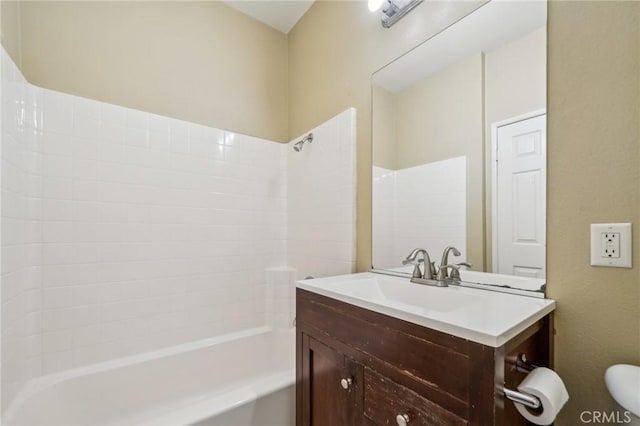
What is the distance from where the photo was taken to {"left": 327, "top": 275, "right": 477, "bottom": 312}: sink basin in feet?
3.27

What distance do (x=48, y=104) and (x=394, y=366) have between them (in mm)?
1876

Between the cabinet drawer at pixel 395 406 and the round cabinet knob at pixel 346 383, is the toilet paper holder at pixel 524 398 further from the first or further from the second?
the round cabinet knob at pixel 346 383

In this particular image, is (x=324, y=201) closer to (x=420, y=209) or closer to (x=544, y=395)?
(x=420, y=209)

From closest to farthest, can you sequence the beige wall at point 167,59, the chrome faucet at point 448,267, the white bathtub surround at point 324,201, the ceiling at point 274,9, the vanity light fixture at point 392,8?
the chrome faucet at point 448,267, the vanity light fixture at point 392,8, the beige wall at point 167,59, the white bathtub surround at point 324,201, the ceiling at point 274,9

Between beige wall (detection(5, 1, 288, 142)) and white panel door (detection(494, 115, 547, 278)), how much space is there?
5.08 feet

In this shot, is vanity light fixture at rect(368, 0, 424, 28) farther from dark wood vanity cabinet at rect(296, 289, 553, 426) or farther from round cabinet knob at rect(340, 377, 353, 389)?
round cabinet knob at rect(340, 377, 353, 389)

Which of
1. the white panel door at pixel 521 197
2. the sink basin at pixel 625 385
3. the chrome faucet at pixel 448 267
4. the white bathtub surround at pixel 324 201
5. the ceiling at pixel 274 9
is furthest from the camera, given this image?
the ceiling at pixel 274 9

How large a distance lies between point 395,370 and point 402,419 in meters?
0.11

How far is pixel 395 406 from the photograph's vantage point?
76 centimetres

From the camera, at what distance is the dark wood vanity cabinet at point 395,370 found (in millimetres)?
605

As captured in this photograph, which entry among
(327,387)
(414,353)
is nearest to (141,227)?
(327,387)

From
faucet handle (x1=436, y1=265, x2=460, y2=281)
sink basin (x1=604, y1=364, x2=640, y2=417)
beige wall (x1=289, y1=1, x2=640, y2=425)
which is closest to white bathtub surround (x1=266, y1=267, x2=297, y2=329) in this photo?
faucet handle (x1=436, y1=265, x2=460, y2=281)

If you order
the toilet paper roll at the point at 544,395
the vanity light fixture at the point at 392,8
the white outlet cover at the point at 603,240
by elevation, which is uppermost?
the vanity light fixture at the point at 392,8

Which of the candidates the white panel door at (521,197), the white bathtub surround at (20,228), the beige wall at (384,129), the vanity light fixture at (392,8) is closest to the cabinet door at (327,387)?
the white panel door at (521,197)
